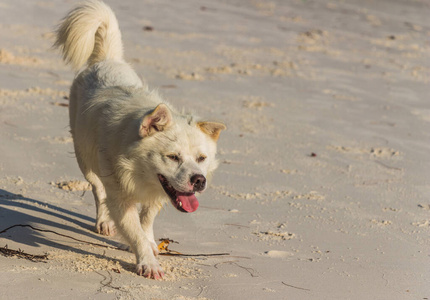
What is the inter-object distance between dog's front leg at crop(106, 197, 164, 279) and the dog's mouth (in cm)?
34

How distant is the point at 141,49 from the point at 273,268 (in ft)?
23.9

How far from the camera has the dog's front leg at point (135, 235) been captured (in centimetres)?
438

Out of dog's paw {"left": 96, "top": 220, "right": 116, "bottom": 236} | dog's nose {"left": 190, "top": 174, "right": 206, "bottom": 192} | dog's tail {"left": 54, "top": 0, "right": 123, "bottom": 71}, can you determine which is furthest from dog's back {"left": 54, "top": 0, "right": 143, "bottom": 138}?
Answer: dog's nose {"left": 190, "top": 174, "right": 206, "bottom": 192}

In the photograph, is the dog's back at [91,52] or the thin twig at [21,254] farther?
the dog's back at [91,52]

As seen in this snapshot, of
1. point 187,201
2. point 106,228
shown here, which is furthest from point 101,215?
point 187,201

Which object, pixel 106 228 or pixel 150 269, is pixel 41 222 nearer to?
pixel 106 228

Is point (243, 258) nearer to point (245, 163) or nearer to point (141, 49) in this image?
point (245, 163)

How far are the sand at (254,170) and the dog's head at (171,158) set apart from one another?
0.56m

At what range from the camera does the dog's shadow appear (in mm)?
4746

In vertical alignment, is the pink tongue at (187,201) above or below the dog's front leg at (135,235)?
above

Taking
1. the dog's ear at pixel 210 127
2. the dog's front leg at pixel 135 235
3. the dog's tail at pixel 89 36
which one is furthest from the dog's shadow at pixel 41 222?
the dog's tail at pixel 89 36

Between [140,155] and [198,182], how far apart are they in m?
0.44

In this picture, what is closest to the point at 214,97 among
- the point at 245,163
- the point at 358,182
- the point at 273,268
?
the point at 245,163

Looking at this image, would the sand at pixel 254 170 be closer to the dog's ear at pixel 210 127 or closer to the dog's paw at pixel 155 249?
the dog's paw at pixel 155 249
